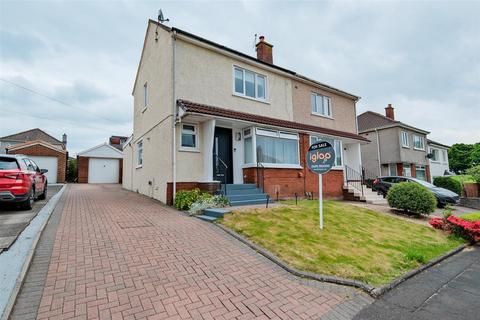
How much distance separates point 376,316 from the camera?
10.7 feet

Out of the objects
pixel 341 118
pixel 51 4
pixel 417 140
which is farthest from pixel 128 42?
pixel 417 140

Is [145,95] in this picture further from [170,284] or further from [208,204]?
[170,284]

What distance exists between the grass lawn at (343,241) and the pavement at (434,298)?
0.32m

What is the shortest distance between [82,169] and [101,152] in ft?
8.64

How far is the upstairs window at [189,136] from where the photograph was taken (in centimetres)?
1033

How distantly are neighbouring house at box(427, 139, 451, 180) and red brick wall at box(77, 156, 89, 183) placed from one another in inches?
1635

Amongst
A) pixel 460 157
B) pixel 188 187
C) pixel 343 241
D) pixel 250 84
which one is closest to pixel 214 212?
pixel 188 187

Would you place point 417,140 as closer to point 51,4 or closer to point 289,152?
point 289,152

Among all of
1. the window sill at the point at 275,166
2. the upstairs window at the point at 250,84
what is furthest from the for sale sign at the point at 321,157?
the upstairs window at the point at 250,84

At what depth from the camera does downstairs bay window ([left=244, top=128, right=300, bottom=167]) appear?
11234 mm

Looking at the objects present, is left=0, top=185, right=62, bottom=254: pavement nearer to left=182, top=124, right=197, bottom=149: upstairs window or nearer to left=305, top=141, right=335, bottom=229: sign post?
left=182, top=124, right=197, bottom=149: upstairs window

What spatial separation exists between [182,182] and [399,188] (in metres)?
9.97

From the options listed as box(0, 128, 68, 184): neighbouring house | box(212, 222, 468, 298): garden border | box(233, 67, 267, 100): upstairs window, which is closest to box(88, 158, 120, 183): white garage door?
box(0, 128, 68, 184): neighbouring house

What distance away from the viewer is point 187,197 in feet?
29.6
